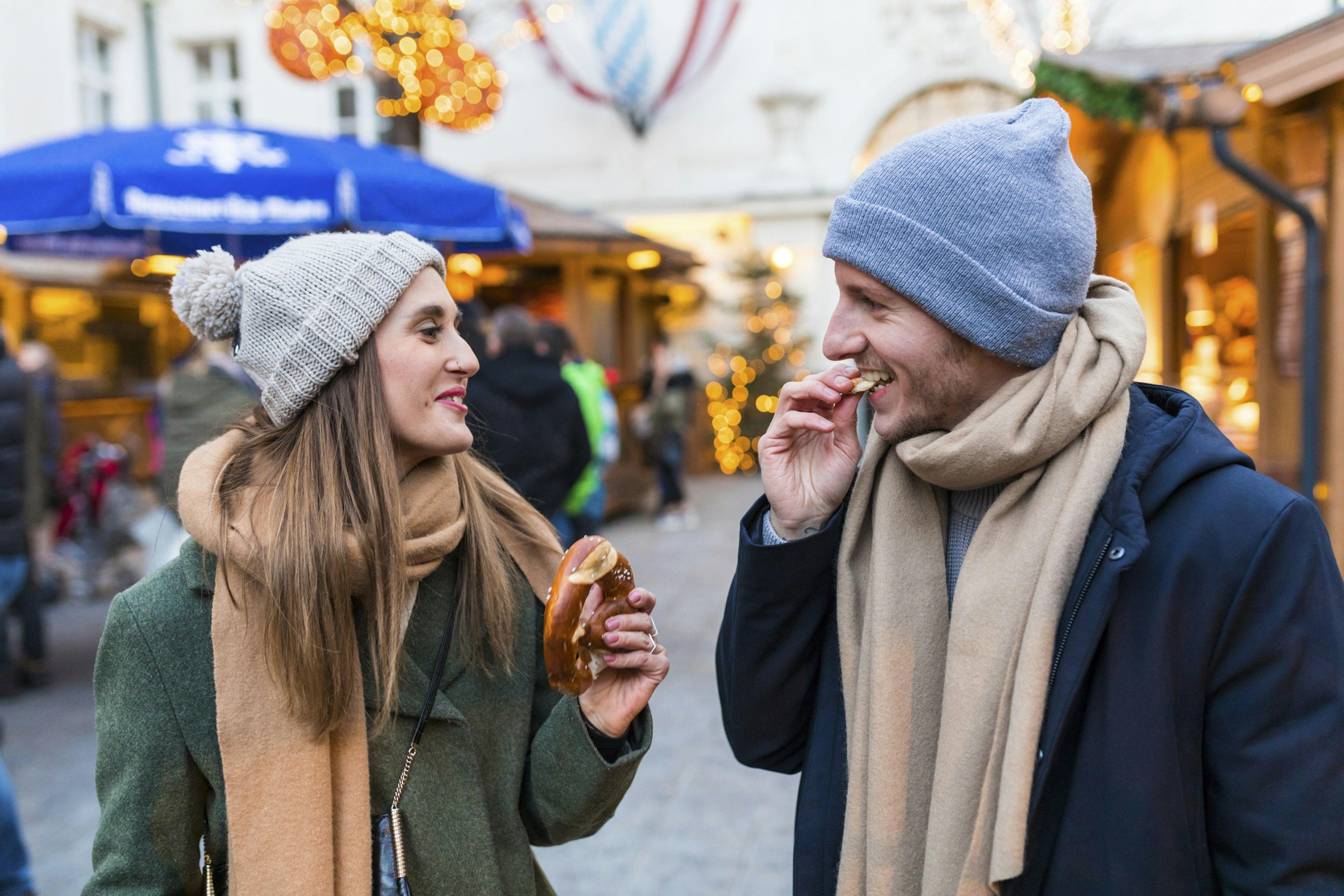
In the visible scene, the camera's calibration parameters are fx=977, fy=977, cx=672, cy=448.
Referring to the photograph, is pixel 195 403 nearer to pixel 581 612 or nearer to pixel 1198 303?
pixel 581 612

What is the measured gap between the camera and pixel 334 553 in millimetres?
1491

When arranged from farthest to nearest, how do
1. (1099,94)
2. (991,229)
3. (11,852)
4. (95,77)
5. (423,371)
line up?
(95,77)
(1099,94)
(11,852)
(423,371)
(991,229)

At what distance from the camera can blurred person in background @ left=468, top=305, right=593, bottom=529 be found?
4898mm

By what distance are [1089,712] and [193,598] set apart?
1325 mm

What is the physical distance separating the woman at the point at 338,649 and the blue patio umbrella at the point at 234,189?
3.80 meters

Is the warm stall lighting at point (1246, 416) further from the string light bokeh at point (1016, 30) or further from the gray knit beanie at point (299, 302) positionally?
the string light bokeh at point (1016, 30)

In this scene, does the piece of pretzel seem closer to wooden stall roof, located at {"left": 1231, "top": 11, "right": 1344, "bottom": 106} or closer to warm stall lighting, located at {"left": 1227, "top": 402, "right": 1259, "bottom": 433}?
wooden stall roof, located at {"left": 1231, "top": 11, "right": 1344, "bottom": 106}

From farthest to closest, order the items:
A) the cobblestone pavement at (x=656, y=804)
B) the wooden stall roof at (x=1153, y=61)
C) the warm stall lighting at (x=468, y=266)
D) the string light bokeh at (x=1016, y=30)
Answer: the string light bokeh at (x=1016, y=30) < the warm stall lighting at (x=468, y=266) < the wooden stall roof at (x=1153, y=61) < the cobblestone pavement at (x=656, y=804)

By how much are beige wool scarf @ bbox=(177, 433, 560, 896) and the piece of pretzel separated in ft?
1.04

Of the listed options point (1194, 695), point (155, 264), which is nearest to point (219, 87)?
point (155, 264)

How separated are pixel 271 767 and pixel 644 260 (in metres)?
11.6

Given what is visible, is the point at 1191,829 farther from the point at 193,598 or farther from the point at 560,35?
the point at 560,35

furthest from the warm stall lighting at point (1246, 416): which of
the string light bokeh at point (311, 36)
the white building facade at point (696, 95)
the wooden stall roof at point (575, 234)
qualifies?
the white building facade at point (696, 95)

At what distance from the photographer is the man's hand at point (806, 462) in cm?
160
